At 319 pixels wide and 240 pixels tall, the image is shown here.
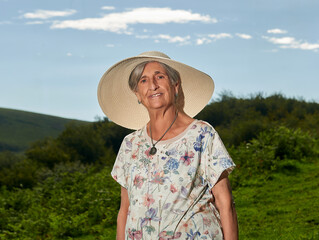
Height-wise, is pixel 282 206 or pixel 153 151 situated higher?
pixel 153 151

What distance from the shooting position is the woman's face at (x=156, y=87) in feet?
9.08

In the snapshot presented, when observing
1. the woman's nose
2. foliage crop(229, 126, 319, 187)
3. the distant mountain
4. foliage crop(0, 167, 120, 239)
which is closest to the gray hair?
the woman's nose

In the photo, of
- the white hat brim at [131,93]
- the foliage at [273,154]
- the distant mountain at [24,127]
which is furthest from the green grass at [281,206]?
the distant mountain at [24,127]

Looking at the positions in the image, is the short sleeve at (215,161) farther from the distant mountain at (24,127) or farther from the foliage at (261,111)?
the distant mountain at (24,127)

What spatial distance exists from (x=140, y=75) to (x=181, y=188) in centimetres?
80

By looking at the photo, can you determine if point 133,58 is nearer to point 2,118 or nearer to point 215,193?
point 215,193

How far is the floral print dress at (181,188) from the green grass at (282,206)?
443 cm

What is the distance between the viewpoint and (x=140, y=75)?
9.47 ft

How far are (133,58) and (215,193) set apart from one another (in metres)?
0.98

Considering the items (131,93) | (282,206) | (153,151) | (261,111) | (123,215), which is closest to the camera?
(153,151)

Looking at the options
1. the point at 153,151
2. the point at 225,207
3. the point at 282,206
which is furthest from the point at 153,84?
the point at 282,206

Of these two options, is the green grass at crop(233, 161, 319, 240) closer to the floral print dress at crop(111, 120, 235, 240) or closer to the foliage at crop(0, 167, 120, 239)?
the foliage at crop(0, 167, 120, 239)

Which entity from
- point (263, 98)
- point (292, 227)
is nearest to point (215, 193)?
point (292, 227)

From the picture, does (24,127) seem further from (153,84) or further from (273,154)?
(153,84)
